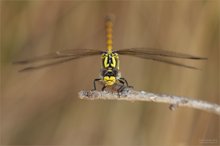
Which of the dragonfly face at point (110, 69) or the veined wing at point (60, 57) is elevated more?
the veined wing at point (60, 57)

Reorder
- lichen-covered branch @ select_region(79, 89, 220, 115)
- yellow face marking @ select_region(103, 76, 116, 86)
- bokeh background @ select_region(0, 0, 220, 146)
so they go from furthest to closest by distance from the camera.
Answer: bokeh background @ select_region(0, 0, 220, 146)
yellow face marking @ select_region(103, 76, 116, 86)
lichen-covered branch @ select_region(79, 89, 220, 115)

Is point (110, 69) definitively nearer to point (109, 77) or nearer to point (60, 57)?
point (109, 77)

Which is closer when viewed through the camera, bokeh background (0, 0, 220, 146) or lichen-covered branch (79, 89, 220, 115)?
lichen-covered branch (79, 89, 220, 115)

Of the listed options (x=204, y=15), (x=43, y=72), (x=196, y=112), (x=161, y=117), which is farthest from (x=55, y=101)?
(x=204, y=15)

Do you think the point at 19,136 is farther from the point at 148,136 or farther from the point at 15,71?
the point at 148,136

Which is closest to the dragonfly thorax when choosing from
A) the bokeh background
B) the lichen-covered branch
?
the lichen-covered branch

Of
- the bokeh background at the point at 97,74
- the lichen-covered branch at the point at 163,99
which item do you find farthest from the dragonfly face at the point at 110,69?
the bokeh background at the point at 97,74

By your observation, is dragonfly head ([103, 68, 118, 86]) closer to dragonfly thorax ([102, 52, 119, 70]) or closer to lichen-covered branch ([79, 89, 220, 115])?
dragonfly thorax ([102, 52, 119, 70])

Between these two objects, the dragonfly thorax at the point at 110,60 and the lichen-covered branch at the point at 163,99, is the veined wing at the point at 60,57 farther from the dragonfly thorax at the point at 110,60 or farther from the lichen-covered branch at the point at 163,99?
the lichen-covered branch at the point at 163,99
